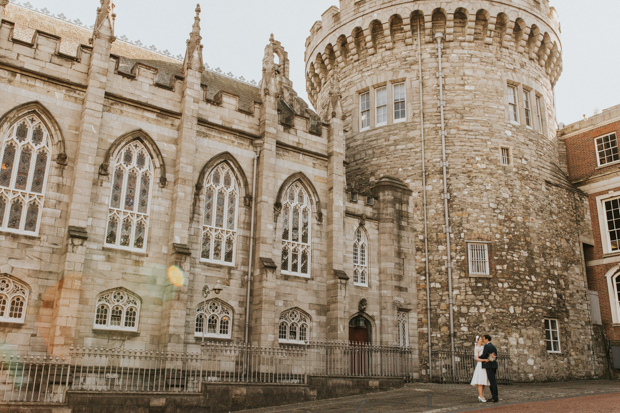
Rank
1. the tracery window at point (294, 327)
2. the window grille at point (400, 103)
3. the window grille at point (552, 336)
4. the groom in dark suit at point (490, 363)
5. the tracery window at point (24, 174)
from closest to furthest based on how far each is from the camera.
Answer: the groom in dark suit at point (490, 363) → the tracery window at point (24, 174) → the tracery window at point (294, 327) → the window grille at point (552, 336) → the window grille at point (400, 103)

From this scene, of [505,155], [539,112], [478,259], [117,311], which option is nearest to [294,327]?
[117,311]

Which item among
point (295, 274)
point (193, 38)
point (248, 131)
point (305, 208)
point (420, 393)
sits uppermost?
point (193, 38)

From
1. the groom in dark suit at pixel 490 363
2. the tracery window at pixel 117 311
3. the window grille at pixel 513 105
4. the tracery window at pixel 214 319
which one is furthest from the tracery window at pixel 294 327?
the window grille at pixel 513 105

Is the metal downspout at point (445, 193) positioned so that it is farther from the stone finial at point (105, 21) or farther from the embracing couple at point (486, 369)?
the stone finial at point (105, 21)

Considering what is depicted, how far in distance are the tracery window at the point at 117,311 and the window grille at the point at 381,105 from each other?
1397 centimetres

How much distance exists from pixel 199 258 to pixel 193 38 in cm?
759

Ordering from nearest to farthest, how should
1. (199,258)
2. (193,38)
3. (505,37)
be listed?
(199,258) → (193,38) → (505,37)

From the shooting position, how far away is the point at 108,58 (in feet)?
57.5

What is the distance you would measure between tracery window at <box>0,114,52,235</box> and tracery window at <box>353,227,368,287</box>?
36.9ft

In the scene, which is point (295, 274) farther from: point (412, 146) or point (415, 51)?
point (415, 51)

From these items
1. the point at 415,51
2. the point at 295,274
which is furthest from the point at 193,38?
the point at 415,51

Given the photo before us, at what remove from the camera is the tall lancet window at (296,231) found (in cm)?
2031

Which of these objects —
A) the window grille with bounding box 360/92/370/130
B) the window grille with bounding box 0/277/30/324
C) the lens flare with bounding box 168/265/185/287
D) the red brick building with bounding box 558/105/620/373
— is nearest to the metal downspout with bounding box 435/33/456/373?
the window grille with bounding box 360/92/370/130

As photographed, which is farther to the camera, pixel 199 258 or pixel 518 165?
pixel 518 165
